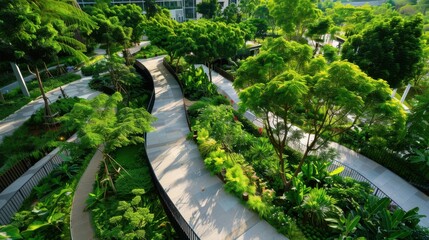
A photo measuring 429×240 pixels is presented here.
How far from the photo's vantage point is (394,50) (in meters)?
15.9

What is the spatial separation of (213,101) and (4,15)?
12.9 meters

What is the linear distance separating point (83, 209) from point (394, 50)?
20.2 meters

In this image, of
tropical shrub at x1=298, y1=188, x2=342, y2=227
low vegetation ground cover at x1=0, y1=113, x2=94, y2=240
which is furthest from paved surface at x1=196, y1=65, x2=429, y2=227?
low vegetation ground cover at x1=0, y1=113, x2=94, y2=240

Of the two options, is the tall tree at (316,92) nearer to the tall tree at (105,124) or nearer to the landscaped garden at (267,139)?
the landscaped garden at (267,139)

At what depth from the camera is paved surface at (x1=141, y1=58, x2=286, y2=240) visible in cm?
920

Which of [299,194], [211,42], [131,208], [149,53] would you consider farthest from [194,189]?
[149,53]

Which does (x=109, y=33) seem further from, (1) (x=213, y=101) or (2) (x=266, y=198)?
(2) (x=266, y=198)

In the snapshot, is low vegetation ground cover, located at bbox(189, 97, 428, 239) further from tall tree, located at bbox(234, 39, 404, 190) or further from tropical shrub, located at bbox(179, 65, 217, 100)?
tropical shrub, located at bbox(179, 65, 217, 100)

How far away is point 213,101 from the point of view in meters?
Answer: 18.3

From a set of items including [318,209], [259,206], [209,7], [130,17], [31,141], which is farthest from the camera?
[209,7]

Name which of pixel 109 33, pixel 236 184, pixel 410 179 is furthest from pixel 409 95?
pixel 109 33

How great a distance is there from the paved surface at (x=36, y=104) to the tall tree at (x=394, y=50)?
22.7m

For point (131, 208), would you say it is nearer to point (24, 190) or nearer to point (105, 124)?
point (105, 124)

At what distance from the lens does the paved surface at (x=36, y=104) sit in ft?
57.4
